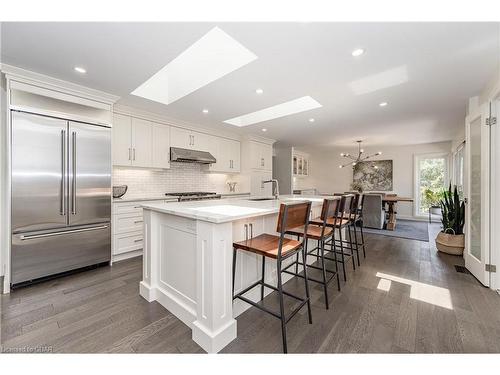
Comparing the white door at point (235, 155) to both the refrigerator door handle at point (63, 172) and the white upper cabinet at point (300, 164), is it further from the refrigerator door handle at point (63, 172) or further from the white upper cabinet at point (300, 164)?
the refrigerator door handle at point (63, 172)

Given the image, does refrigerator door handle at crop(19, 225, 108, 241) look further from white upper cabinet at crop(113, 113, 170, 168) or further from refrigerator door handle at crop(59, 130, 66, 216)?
white upper cabinet at crop(113, 113, 170, 168)

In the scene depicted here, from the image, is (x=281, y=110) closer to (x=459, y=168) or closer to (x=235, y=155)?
(x=235, y=155)

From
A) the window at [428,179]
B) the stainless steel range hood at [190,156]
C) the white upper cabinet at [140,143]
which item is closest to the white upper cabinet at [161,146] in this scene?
the white upper cabinet at [140,143]

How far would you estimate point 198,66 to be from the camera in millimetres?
2463

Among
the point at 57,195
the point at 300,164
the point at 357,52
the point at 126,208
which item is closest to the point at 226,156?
the point at 126,208

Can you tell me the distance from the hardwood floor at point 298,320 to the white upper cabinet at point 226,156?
2.93m

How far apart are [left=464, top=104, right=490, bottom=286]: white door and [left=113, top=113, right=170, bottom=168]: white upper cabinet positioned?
4453 mm

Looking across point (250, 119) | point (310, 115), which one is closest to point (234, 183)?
point (250, 119)

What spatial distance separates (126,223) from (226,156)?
103 inches

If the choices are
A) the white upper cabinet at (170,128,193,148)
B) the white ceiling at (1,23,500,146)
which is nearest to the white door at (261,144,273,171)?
the white upper cabinet at (170,128,193,148)

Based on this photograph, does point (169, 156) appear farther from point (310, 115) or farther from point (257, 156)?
point (310, 115)
